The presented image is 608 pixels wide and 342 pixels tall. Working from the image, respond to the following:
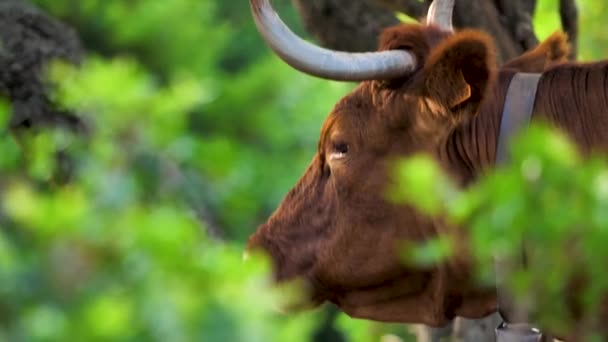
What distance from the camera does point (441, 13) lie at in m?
4.92

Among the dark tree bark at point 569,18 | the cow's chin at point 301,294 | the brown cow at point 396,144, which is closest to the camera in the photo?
the brown cow at point 396,144

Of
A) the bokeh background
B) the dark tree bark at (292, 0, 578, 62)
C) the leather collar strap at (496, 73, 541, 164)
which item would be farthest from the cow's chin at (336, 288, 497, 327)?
the dark tree bark at (292, 0, 578, 62)

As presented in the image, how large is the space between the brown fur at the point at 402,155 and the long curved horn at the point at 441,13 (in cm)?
32

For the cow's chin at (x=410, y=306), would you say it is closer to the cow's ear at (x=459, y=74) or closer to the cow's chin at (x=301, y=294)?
the cow's chin at (x=301, y=294)

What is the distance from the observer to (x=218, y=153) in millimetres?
2494

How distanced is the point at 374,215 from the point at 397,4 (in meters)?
1.54

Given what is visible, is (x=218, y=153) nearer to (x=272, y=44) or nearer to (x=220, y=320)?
(x=220, y=320)

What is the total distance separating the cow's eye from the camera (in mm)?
4644

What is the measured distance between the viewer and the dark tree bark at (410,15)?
5898mm

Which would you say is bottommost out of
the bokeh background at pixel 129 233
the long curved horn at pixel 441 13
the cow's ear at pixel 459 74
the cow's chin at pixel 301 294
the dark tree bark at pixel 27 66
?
the bokeh background at pixel 129 233

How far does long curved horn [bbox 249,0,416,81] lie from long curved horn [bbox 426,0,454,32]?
1.70 feet

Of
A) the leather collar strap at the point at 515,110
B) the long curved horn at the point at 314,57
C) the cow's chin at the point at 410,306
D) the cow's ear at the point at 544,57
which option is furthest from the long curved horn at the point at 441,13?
the cow's chin at the point at 410,306

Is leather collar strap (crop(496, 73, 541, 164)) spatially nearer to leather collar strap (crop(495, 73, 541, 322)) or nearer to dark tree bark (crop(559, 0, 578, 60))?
leather collar strap (crop(495, 73, 541, 322))

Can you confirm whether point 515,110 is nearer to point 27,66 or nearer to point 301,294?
point 301,294
